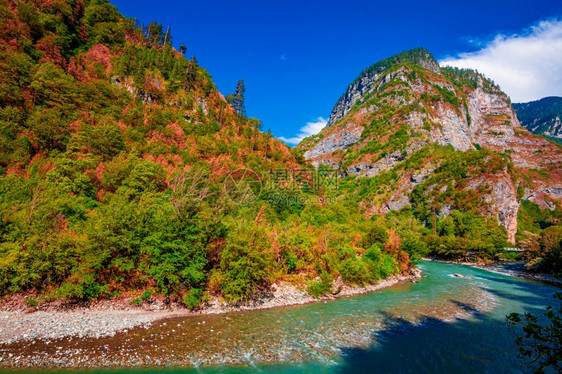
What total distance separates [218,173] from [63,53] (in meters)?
39.1

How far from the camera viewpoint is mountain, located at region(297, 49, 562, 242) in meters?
87.4

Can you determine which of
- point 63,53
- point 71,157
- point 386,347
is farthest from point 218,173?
point 386,347

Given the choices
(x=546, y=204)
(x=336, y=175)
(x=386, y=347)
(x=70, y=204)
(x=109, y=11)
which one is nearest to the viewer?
(x=386, y=347)

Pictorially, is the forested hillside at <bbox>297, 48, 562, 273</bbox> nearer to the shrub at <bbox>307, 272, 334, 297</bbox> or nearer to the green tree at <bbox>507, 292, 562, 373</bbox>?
the shrub at <bbox>307, 272, 334, 297</bbox>

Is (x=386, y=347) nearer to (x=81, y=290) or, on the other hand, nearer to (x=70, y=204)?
(x=81, y=290)

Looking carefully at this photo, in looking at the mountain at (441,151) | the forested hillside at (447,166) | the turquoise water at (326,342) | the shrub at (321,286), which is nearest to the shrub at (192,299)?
the turquoise water at (326,342)

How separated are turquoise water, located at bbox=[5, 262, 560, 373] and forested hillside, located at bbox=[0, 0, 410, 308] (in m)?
3.72

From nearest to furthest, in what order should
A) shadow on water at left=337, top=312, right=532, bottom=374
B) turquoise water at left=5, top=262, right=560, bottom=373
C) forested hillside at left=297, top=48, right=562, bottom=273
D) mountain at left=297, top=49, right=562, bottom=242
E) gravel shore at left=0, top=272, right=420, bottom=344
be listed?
turquoise water at left=5, top=262, right=560, bottom=373 → shadow on water at left=337, top=312, right=532, bottom=374 → gravel shore at left=0, top=272, right=420, bottom=344 → forested hillside at left=297, top=48, right=562, bottom=273 → mountain at left=297, top=49, right=562, bottom=242

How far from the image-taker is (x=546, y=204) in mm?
122438

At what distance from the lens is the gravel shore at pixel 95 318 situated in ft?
44.7

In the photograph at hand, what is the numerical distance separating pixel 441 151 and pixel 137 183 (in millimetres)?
120675

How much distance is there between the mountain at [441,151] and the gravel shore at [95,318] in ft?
294

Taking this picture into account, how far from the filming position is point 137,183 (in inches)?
1359

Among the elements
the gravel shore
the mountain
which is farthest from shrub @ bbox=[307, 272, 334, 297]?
the mountain
